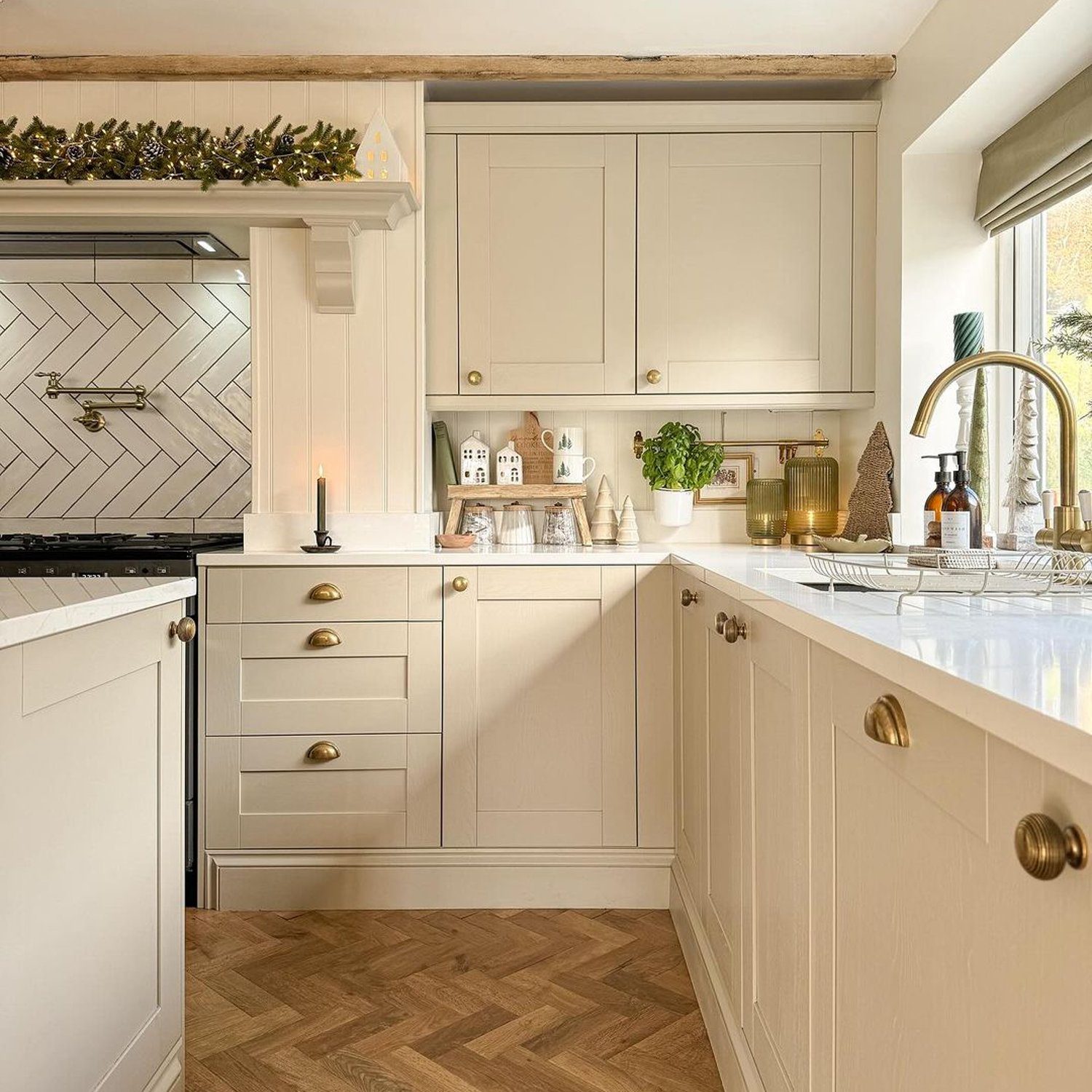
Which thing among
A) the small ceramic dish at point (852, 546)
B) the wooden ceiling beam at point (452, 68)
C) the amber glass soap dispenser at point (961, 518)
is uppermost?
the wooden ceiling beam at point (452, 68)

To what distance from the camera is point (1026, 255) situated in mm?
2553

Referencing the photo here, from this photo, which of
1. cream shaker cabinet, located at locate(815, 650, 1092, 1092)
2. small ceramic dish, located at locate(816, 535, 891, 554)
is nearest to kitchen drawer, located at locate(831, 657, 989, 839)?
cream shaker cabinet, located at locate(815, 650, 1092, 1092)

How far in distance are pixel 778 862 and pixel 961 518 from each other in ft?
2.78

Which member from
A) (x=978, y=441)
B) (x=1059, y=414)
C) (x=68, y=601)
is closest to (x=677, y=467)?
(x=978, y=441)

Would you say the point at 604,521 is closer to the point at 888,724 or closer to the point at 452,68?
the point at 452,68

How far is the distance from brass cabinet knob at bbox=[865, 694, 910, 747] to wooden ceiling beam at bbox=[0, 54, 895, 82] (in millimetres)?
2350

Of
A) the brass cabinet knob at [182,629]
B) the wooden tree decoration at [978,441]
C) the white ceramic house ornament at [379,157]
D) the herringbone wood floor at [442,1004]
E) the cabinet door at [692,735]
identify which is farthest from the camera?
the white ceramic house ornament at [379,157]

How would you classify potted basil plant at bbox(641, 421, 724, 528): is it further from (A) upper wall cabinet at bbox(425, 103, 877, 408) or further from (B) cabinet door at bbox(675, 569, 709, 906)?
(B) cabinet door at bbox(675, 569, 709, 906)

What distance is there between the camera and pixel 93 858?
1.33 m

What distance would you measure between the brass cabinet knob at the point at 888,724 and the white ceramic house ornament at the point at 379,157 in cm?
217

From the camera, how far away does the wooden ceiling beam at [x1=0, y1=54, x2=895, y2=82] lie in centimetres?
270

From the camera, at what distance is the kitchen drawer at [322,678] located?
2.54 m

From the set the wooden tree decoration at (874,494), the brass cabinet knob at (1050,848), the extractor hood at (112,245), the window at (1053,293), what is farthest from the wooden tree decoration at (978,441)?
the extractor hood at (112,245)

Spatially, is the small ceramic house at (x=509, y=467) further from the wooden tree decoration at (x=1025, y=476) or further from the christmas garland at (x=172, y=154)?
the wooden tree decoration at (x=1025, y=476)
